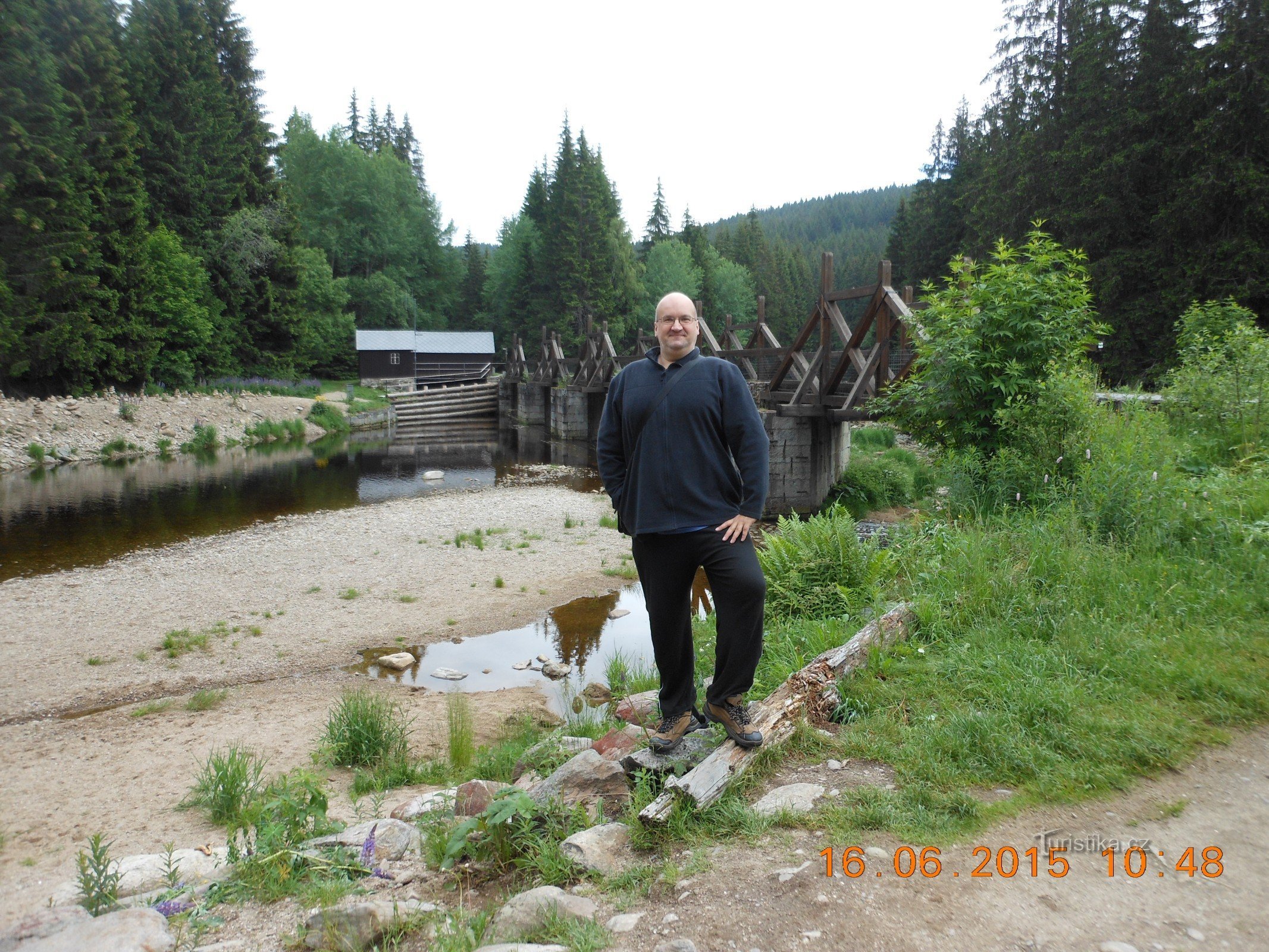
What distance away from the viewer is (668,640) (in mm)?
3592

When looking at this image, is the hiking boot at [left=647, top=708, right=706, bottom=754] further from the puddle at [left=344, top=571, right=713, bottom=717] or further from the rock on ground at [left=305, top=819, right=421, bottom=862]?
the puddle at [left=344, top=571, right=713, bottom=717]

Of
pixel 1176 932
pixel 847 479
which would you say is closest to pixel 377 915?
pixel 1176 932

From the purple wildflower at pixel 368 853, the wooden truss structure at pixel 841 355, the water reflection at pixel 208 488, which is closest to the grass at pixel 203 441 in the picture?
the water reflection at pixel 208 488

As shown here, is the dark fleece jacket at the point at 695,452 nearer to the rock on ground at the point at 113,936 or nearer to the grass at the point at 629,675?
the rock on ground at the point at 113,936

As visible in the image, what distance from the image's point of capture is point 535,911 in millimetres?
2701

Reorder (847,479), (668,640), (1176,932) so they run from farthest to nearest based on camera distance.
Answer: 1. (847,479)
2. (668,640)
3. (1176,932)

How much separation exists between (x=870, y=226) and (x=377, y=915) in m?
126

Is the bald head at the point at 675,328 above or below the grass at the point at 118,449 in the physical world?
above

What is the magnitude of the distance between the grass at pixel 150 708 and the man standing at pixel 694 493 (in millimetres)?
5713

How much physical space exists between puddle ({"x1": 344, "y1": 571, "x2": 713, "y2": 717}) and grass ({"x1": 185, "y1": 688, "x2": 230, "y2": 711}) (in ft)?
4.21

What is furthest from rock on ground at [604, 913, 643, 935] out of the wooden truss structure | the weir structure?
the weir structure

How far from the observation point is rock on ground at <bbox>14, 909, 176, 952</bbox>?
265cm

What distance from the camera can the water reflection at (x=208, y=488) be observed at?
1395 centimetres

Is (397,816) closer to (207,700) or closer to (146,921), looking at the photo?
(146,921)
